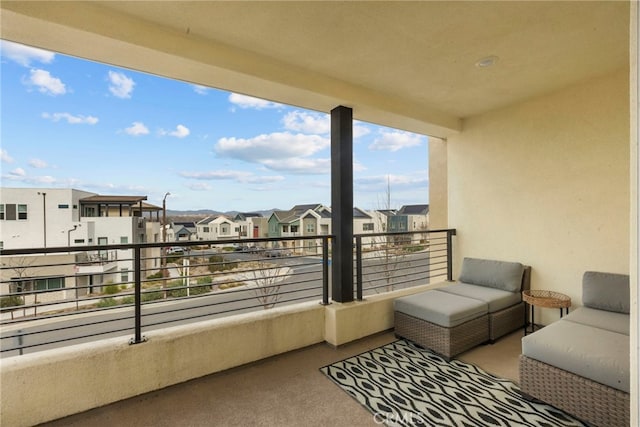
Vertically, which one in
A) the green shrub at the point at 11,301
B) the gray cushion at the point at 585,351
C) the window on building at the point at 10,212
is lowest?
the gray cushion at the point at 585,351

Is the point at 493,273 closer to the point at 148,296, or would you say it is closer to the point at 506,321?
the point at 506,321

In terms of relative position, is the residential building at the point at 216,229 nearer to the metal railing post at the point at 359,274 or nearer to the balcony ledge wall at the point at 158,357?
the balcony ledge wall at the point at 158,357

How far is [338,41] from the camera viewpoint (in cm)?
211

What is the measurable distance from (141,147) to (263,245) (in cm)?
256

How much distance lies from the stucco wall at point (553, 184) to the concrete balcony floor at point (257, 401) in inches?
49.7

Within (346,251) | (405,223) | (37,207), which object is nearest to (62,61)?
(37,207)

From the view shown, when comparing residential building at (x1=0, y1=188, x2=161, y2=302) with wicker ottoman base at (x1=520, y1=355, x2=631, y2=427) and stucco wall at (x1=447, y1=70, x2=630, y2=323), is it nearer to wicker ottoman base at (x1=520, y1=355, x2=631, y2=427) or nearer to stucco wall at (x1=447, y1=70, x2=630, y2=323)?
wicker ottoman base at (x1=520, y1=355, x2=631, y2=427)

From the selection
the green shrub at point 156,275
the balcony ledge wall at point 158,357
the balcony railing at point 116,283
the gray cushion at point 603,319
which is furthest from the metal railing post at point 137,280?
the gray cushion at point 603,319

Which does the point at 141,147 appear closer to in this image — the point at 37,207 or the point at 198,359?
the point at 37,207

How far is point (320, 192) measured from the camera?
3.24m

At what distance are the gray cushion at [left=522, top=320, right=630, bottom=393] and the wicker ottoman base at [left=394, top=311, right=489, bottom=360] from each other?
0.56 m

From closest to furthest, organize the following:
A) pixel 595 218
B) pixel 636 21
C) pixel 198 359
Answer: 1. pixel 636 21
2. pixel 198 359
3. pixel 595 218

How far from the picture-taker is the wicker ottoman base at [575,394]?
5.21 feet

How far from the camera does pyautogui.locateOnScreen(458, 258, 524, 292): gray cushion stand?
306 cm
